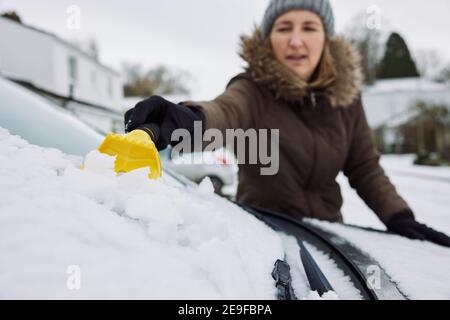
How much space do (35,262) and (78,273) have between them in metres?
0.07

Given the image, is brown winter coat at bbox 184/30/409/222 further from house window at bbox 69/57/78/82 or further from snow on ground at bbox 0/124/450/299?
house window at bbox 69/57/78/82

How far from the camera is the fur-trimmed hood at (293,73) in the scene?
1.72 meters

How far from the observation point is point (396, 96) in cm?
3797

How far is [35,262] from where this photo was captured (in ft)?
1.87

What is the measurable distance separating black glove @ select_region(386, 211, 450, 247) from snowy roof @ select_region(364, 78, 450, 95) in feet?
132

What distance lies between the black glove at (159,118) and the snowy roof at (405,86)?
41.0m

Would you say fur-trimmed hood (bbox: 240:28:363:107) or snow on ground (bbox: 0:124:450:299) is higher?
fur-trimmed hood (bbox: 240:28:363:107)

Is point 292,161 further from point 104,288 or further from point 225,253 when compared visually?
point 104,288

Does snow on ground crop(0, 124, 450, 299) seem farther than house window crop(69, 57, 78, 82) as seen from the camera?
No

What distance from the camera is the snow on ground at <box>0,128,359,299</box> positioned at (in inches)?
22.2

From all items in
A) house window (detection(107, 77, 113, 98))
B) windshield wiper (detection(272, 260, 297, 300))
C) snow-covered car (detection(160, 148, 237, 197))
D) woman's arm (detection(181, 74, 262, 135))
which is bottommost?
snow-covered car (detection(160, 148, 237, 197))

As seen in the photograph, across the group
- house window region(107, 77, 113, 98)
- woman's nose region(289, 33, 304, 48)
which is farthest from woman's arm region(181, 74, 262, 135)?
house window region(107, 77, 113, 98)

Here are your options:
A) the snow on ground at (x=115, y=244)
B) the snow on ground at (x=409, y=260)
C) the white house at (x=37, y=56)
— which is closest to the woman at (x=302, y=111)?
the snow on ground at (x=409, y=260)
